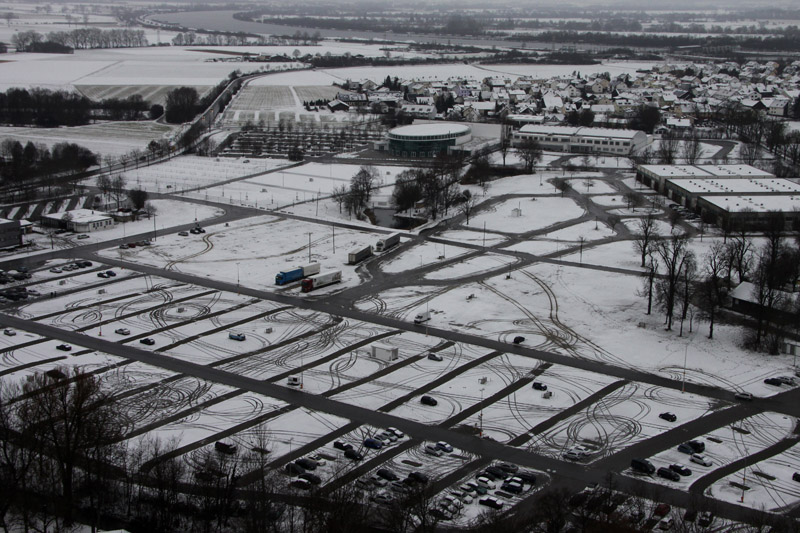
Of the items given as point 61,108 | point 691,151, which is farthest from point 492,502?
point 61,108

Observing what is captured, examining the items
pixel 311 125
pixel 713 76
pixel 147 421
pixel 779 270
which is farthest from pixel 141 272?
pixel 713 76

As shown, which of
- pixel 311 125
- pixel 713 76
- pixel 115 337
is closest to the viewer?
pixel 115 337

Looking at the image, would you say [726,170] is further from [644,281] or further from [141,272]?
[141,272]

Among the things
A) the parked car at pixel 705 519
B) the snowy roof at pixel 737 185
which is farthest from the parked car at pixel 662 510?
the snowy roof at pixel 737 185

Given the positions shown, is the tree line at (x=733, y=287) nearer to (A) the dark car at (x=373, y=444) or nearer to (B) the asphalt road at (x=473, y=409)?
(B) the asphalt road at (x=473, y=409)

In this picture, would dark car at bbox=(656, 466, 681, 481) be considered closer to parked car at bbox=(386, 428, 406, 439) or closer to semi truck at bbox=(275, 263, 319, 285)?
parked car at bbox=(386, 428, 406, 439)

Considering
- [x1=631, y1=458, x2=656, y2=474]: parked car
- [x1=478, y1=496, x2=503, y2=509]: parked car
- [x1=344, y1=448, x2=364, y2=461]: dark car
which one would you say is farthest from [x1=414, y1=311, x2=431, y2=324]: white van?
[x1=478, y1=496, x2=503, y2=509]: parked car

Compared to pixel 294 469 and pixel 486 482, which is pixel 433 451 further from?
pixel 294 469
